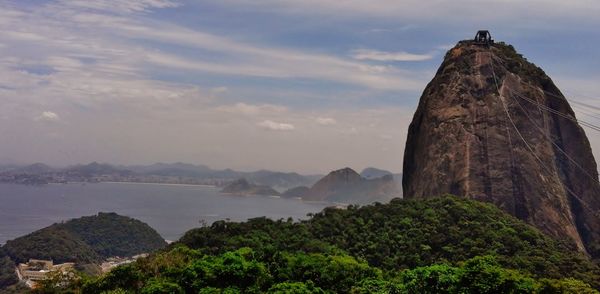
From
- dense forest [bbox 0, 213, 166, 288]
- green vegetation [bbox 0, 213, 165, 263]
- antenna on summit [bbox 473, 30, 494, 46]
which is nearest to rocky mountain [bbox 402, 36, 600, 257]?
antenna on summit [bbox 473, 30, 494, 46]

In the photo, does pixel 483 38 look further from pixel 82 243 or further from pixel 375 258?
pixel 82 243

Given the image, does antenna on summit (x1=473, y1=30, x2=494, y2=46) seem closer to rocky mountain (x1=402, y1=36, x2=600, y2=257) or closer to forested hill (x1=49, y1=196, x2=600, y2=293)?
rocky mountain (x1=402, y1=36, x2=600, y2=257)

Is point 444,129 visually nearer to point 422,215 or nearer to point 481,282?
point 422,215

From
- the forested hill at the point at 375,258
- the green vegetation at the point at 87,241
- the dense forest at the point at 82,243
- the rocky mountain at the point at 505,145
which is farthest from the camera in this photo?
the green vegetation at the point at 87,241

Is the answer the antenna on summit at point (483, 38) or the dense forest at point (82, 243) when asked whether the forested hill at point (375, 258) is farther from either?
the dense forest at point (82, 243)

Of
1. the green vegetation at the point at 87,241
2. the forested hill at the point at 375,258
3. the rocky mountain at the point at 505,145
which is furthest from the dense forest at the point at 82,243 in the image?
the rocky mountain at the point at 505,145

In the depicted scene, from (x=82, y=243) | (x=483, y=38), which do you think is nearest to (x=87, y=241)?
(x=82, y=243)
